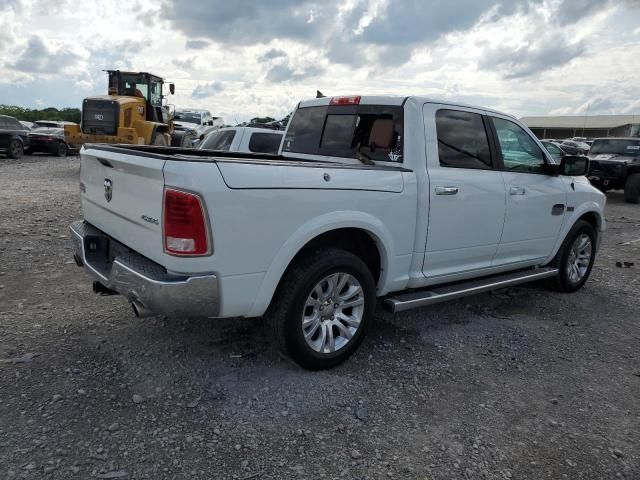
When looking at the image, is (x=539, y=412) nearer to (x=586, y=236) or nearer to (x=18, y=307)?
(x=586, y=236)

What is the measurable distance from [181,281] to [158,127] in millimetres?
14233

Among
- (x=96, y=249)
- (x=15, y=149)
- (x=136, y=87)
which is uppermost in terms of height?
(x=136, y=87)

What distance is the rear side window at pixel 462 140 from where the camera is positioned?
13.5ft

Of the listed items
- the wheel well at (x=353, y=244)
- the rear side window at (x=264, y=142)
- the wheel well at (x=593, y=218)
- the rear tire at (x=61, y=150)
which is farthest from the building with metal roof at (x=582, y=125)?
the wheel well at (x=353, y=244)

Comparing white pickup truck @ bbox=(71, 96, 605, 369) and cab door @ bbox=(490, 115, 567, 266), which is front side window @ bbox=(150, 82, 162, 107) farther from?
cab door @ bbox=(490, 115, 567, 266)

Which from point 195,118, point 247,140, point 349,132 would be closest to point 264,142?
point 247,140

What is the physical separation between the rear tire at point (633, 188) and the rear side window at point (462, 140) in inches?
471

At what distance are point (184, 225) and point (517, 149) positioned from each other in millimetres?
3384

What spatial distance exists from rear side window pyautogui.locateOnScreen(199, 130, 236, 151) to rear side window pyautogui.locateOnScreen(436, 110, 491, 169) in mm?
5810

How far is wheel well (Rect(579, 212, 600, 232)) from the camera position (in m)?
5.79

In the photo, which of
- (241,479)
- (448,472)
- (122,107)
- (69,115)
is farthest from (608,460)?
(69,115)

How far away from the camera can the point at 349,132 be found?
4.36m

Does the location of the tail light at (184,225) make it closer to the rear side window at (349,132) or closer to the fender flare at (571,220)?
the rear side window at (349,132)

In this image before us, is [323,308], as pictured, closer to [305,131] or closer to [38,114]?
[305,131]
